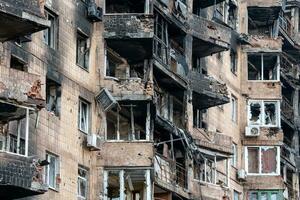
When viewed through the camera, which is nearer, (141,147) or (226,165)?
(141,147)

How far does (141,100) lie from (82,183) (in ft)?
14.1

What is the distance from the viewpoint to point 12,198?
36.8 meters

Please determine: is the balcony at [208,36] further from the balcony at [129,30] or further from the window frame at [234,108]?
the balcony at [129,30]

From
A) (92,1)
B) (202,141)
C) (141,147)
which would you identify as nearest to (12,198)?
(141,147)

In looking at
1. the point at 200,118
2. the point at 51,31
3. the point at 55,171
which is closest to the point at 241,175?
the point at 200,118

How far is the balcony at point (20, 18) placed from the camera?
35.1 meters

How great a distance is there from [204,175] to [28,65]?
15.4 m

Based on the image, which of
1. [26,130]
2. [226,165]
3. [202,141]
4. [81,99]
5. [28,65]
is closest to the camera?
[26,130]

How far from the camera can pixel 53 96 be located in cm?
4103

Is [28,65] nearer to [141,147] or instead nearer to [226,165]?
[141,147]

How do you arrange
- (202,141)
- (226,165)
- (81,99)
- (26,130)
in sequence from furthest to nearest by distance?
(226,165)
(202,141)
(81,99)
(26,130)

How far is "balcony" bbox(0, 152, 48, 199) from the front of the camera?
114 feet

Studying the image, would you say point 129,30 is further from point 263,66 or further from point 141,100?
point 263,66

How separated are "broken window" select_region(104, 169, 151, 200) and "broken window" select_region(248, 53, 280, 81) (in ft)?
59.5
